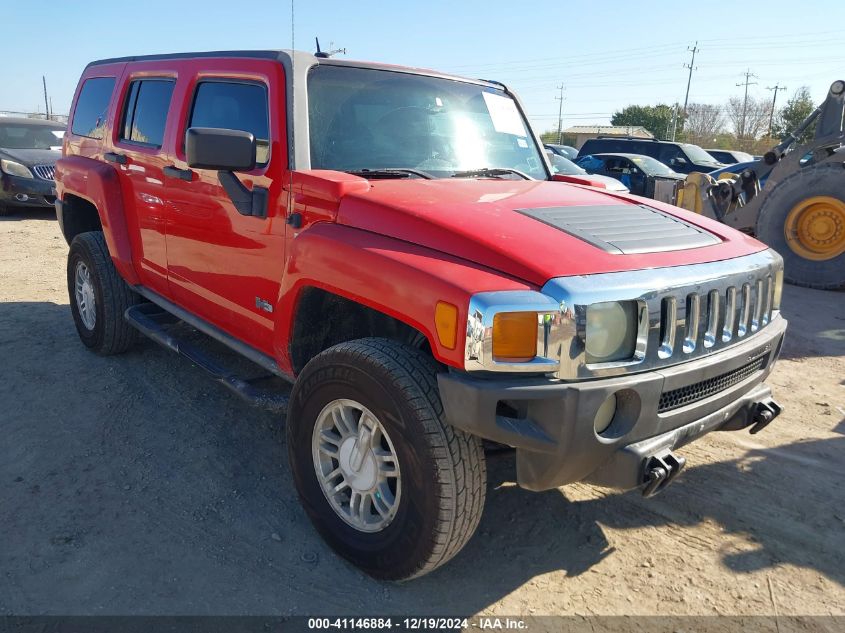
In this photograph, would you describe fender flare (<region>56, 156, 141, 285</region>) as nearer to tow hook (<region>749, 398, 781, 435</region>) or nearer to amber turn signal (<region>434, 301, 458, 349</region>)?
amber turn signal (<region>434, 301, 458, 349</region>)

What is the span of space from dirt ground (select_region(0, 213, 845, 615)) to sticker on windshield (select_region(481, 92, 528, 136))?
2002 millimetres

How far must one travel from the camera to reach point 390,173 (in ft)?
10.4

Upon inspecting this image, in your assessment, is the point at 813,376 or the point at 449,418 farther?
the point at 813,376

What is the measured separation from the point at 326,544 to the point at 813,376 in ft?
13.4

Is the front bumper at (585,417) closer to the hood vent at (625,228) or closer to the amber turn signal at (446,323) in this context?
the amber turn signal at (446,323)

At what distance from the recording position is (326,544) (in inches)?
115

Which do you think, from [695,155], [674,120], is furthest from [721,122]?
[695,155]

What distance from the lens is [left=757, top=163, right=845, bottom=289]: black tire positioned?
7.96 m

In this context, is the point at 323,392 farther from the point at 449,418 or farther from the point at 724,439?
the point at 724,439

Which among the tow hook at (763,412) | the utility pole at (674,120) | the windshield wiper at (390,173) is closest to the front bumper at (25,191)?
the windshield wiper at (390,173)

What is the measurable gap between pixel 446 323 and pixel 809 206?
768 centimetres

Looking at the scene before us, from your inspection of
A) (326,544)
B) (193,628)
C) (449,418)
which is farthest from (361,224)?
(193,628)

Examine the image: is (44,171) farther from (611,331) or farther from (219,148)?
(611,331)

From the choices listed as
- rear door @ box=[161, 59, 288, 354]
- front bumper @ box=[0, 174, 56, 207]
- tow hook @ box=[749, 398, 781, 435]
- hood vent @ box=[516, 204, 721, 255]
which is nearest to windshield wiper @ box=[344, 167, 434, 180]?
rear door @ box=[161, 59, 288, 354]
